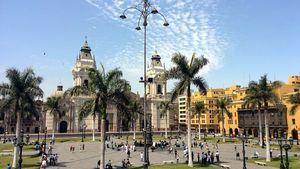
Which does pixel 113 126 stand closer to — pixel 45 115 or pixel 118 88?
pixel 45 115

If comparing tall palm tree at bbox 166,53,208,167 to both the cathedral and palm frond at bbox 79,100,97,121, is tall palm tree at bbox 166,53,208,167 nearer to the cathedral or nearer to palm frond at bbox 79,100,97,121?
palm frond at bbox 79,100,97,121

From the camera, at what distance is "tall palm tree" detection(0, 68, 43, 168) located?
3216 cm

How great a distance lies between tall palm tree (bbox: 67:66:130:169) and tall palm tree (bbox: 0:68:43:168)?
881 cm

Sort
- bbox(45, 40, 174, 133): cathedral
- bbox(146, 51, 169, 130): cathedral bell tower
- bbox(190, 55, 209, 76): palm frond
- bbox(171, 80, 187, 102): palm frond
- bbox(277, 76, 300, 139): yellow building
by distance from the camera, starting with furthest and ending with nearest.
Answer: bbox(146, 51, 169, 130): cathedral bell tower
bbox(45, 40, 174, 133): cathedral
bbox(277, 76, 300, 139): yellow building
bbox(171, 80, 187, 102): palm frond
bbox(190, 55, 209, 76): palm frond

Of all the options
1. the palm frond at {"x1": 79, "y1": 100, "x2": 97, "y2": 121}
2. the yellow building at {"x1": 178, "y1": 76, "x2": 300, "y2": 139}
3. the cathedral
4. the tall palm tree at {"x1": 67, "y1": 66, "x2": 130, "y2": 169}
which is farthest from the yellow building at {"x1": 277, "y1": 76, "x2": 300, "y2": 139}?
the palm frond at {"x1": 79, "y1": 100, "x2": 97, "y2": 121}

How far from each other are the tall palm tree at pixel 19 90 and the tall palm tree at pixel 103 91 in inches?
347

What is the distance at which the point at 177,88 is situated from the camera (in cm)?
3212

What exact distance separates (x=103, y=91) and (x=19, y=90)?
11965 mm

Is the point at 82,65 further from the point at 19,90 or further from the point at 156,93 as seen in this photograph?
the point at 19,90

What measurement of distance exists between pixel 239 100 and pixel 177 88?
61.2m

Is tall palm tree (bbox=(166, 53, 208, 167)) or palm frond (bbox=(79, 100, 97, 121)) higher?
tall palm tree (bbox=(166, 53, 208, 167))

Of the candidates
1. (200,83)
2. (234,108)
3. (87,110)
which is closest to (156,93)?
(234,108)

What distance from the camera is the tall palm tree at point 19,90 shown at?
105 feet

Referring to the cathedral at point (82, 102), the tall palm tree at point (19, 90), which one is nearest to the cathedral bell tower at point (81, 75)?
the cathedral at point (82, 102)
